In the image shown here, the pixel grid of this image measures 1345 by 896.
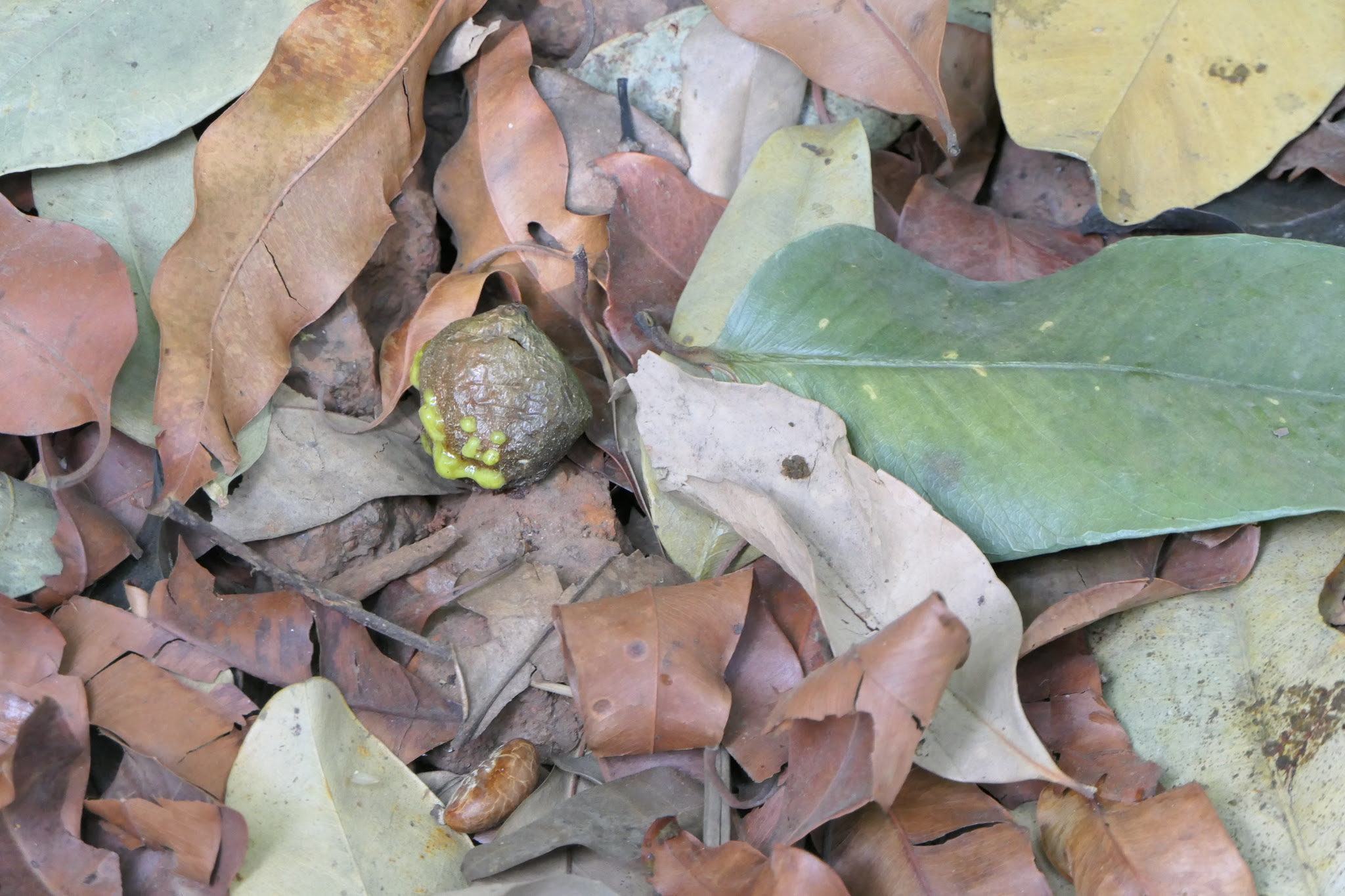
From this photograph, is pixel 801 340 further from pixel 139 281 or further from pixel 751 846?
pixel 139 281

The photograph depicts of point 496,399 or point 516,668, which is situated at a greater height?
point 496,399

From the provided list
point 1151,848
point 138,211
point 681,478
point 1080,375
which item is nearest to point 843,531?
point 681,478

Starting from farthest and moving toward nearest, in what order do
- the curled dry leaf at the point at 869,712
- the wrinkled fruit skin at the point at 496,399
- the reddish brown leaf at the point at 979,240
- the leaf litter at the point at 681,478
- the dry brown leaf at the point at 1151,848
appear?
the reddish brown leaf at the point at 979,240, the wrinkled fruit skin at the point at 496,399, the leaf litter at the point at 681,478, the dry brown leaf at the point at 1151,848, the curled dry leaf at the point at 869,712

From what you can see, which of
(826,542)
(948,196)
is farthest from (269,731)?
(948,196)

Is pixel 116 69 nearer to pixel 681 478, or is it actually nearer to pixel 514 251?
pixel 514 251

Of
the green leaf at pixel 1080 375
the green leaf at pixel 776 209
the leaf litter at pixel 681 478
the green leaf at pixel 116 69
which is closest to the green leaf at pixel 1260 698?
the leaf litter at pixel 681 478

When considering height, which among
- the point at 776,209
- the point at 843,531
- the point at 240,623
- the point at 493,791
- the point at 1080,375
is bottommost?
the point at 493,791

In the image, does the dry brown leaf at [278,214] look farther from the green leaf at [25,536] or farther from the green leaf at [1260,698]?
the green leaf at [1260,698]
